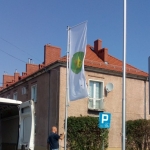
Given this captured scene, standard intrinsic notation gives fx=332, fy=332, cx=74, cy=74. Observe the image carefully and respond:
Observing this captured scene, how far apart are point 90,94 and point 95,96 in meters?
0.42

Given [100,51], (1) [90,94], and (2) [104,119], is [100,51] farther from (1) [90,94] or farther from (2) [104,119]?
(2) [104,119]

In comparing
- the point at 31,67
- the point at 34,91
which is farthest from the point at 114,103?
the point at 31,67

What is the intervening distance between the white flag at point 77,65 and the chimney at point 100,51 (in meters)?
11.6

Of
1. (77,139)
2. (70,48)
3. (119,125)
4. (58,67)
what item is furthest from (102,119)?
(119,125)

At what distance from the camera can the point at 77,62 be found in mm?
14156

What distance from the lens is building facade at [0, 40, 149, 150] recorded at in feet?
71.1

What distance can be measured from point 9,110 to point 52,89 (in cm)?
971

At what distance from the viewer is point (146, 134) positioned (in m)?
21.9

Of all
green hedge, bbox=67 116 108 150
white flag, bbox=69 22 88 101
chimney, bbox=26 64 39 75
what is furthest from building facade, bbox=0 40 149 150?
white flag, bbox=69 22 88 101

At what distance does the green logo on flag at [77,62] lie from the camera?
1394cm

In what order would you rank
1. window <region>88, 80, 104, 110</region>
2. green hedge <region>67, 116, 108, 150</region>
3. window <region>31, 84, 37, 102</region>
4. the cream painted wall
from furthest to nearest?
window <region>31, 84, 37, 102</region>, window <region>88, 80, 104, 110</region>, the cream painted wall, green hedge <region>67, 116, 108, 150</region>

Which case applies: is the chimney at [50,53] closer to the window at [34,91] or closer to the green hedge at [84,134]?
the window at [34,91]

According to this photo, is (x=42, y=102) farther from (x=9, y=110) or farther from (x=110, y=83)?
(x=9, y=110)

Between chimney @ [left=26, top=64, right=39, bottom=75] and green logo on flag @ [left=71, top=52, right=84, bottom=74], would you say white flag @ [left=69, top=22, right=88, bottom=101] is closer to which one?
green logo on flag @ [left=71, top=52, right=84, bottom=74]
